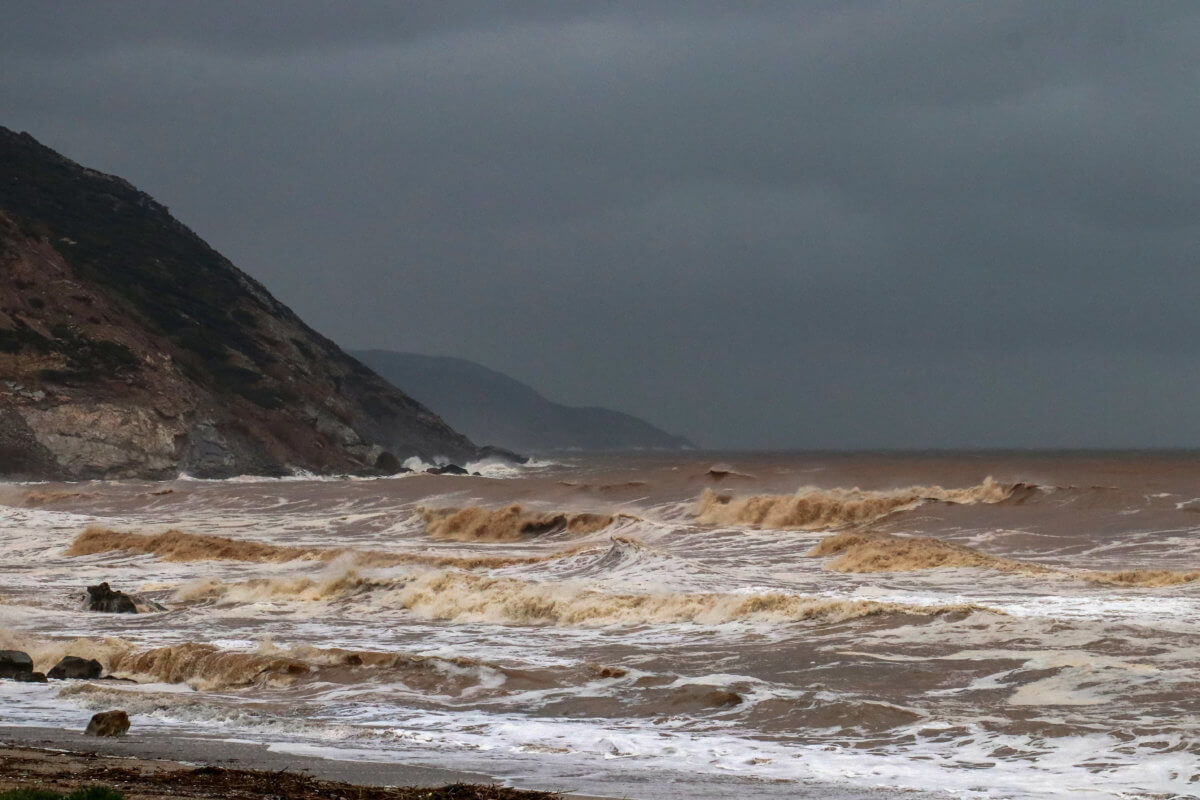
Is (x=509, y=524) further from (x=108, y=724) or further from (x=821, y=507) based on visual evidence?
(x=108, y=724)

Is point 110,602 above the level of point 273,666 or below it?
below

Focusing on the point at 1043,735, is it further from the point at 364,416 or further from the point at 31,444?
the point at 364,416

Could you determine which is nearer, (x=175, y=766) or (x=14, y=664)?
(x=175, y=766)

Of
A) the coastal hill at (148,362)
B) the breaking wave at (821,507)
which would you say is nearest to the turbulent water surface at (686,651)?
the breaking wave at (821,507)

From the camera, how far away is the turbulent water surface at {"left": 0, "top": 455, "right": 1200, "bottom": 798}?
10297 millimetres

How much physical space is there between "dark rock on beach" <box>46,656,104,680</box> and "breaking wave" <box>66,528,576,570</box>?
37.4ft

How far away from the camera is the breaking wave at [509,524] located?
121 ft

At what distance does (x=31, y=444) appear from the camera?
72812 millimetres

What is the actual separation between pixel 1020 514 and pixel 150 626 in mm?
23067

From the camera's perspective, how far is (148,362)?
84.4m

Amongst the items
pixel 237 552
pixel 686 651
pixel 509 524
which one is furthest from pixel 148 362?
pixel 686 651

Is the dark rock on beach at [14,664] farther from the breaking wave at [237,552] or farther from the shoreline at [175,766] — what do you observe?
the breaking wave at [237,552]

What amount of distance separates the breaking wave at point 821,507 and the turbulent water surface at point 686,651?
1585 mm

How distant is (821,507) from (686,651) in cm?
2146
